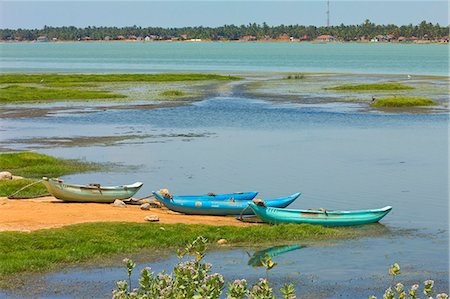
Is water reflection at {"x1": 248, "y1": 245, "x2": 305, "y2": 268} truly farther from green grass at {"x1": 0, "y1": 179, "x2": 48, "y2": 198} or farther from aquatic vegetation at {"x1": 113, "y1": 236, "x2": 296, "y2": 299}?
aquatic vegetation at {"x1": 113, "y1": 236, "x2": 296, "y2": 299}

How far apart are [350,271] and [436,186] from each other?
48.8ft

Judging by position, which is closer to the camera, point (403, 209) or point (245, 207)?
point (245, 207)

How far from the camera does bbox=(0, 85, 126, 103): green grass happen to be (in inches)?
3095

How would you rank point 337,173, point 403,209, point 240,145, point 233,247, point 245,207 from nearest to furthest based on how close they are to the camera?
point 233,247 < point 245,207 < point 403,209 < point 337,173 < point 240,145

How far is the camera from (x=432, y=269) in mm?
24344

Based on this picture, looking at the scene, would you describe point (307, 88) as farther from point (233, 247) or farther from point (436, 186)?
point (233, 247)

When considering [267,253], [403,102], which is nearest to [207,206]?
[267,253]

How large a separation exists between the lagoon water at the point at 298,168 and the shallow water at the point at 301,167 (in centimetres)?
5

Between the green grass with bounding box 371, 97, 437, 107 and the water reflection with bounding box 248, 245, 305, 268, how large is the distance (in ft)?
155

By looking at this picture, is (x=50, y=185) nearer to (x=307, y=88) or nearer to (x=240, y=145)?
(x=240, y=145)

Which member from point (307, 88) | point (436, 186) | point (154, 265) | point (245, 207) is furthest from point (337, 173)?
point (307, 88)

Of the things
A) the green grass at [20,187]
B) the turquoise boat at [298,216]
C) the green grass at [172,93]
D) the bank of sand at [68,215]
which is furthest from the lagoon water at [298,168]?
the green grass at [172,93]

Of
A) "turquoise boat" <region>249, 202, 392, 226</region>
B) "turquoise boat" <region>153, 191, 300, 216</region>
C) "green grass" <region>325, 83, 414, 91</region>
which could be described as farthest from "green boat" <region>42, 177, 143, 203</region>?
"green grass" <region>325, 83, 414, 91</region>

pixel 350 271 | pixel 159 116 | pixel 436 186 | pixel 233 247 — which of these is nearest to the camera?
pixel 350 271
